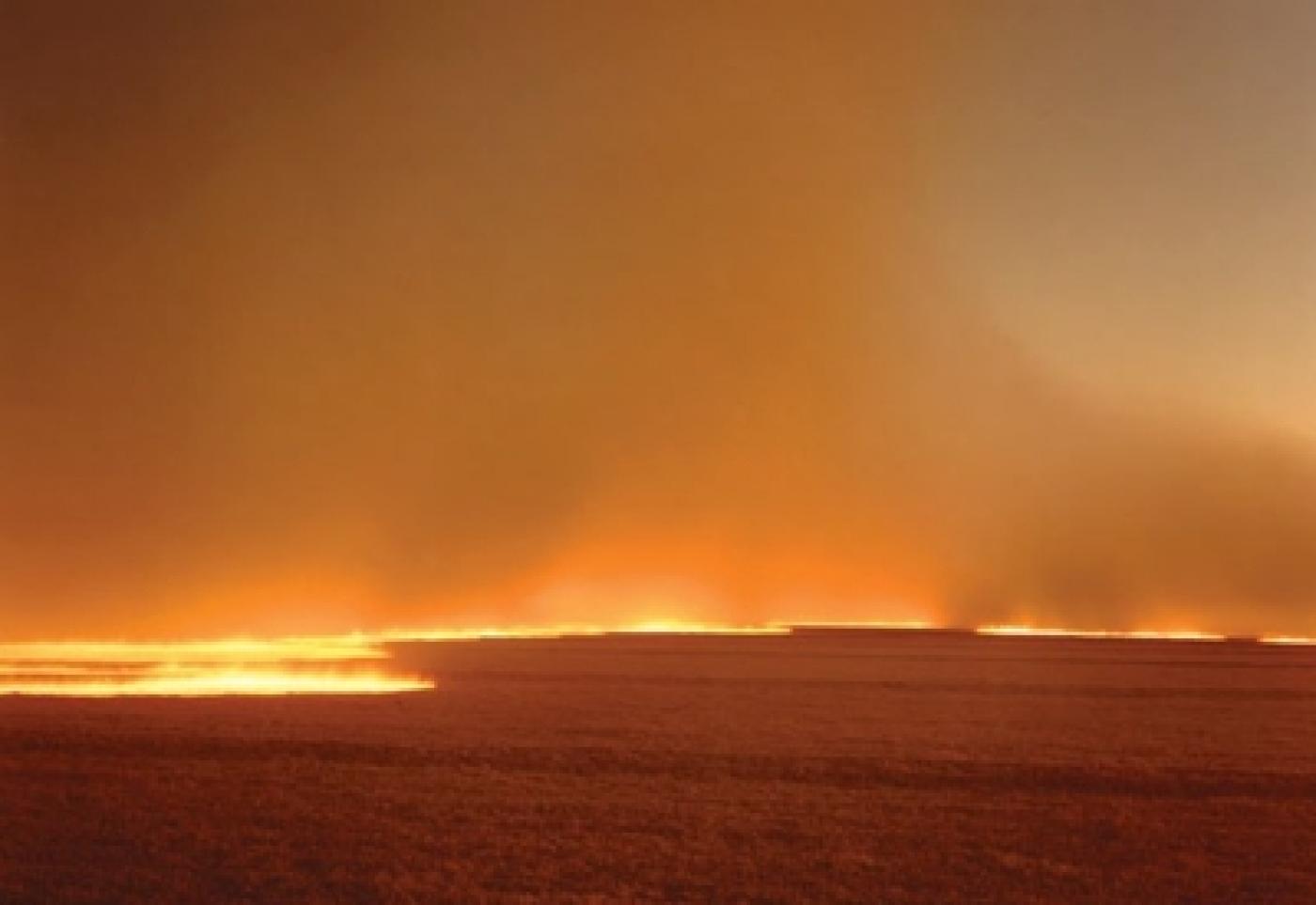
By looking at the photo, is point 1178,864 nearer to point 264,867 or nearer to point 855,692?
point 264,867

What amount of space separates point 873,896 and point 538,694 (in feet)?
68.6

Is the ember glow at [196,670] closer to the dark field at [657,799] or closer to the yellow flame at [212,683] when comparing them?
the yellow flame at [212,683]

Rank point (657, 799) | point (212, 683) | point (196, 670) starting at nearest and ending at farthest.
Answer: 1. point (657, 799)
2. point (212, 683)
3. point (196, 670)

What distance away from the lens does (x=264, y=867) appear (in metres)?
13.2

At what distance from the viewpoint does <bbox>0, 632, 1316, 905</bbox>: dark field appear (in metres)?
12.9

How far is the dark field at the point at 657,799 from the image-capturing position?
12.9 meters

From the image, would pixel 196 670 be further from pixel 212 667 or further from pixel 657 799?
pixel 657 799

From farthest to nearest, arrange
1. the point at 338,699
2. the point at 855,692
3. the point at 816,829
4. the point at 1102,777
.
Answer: the point at 855,692, the point at 338,699, the point at 1102,777, the point at 816,829

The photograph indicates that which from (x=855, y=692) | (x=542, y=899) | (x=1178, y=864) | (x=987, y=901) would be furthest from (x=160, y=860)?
(x=855, y=692)

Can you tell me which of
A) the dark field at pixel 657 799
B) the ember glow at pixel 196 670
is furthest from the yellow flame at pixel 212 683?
the dark field at pixel 657 799

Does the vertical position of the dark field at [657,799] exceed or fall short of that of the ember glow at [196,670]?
it falls short

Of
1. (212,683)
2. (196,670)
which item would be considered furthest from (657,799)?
(196,670)

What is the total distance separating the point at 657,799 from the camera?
56.9ft

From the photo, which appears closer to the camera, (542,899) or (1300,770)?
(542,899)
